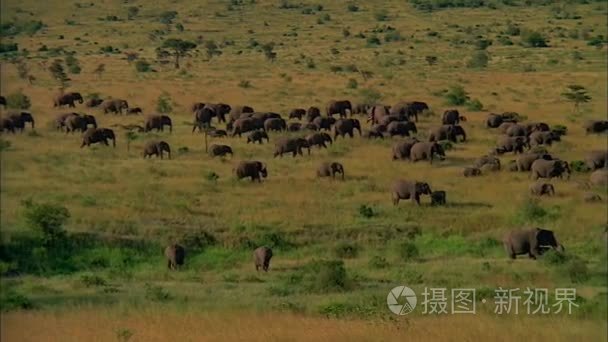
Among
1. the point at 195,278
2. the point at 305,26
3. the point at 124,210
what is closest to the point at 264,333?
the point at 195,278

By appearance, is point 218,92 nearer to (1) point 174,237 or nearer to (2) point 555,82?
(2) point 555,82

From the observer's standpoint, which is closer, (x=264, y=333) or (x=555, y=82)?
(x=264, y=333)

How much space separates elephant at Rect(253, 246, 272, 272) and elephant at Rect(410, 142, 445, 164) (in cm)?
1194

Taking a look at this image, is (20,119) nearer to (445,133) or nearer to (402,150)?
(402,150)

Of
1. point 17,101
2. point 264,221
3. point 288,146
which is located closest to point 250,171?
point 288,146

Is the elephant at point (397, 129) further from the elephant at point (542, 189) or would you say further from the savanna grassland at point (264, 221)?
the elephant at point (542, 189)

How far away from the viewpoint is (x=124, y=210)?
2216 centimetres

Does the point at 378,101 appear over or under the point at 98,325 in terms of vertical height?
under

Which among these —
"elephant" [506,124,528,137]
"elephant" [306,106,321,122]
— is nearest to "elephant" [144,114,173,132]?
"elephant" [306,106,321,122]

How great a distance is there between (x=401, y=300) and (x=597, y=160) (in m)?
15.5

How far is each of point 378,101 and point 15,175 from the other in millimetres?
22966

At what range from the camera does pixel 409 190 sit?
2339cm

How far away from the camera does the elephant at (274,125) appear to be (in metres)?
35.6

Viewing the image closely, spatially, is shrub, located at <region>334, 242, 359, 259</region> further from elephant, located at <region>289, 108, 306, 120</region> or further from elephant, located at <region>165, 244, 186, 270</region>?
elephant, located at <region>289, 108, 306, 120</region>
